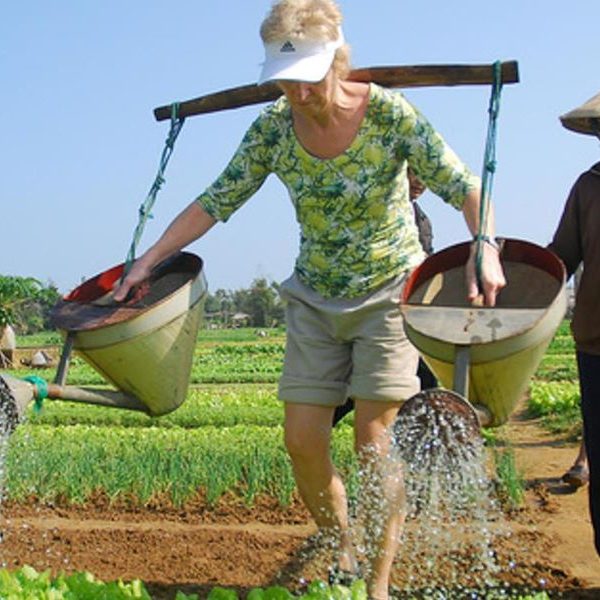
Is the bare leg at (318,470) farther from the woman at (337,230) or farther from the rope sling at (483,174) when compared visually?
the rope sling at (483,174)

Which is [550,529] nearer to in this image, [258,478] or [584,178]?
[258,478]

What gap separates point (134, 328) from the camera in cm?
326

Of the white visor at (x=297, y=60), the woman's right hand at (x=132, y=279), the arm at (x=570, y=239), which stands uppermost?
the white visor at (x=297, y=60)

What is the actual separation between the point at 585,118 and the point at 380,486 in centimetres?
124

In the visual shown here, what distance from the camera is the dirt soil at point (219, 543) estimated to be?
4086mm

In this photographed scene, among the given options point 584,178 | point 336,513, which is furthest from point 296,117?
point 336,513

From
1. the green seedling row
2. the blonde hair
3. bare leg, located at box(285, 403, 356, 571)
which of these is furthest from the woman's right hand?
the green seedling row

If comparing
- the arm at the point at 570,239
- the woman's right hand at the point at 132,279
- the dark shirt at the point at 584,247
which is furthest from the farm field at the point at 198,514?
the arm at the point at 570,239

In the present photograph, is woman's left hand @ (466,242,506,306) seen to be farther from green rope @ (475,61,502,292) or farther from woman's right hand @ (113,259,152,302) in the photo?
woman's right hand @ (113,259,152,302)

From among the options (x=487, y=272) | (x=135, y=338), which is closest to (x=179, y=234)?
(x=135, y=338)

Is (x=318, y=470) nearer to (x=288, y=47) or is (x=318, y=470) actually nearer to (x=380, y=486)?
(x=380, y=486)

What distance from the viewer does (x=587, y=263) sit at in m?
3.54

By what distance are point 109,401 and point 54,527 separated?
2.04 metres

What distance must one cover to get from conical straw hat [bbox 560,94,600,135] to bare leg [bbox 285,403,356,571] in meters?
1.11
